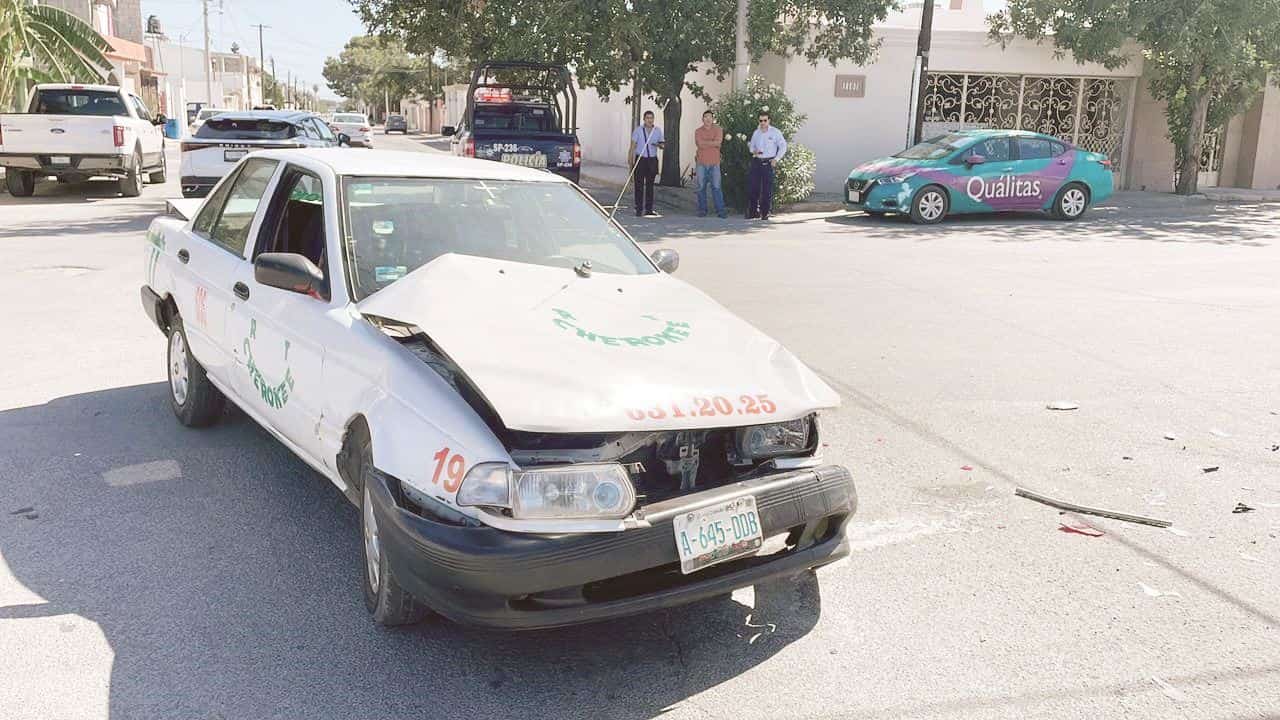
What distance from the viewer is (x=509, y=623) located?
330 cm

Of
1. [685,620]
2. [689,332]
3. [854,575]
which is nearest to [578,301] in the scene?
[689,332]

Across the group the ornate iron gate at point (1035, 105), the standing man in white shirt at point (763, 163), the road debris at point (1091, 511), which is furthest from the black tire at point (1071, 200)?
the road debris at point (1091, 511)

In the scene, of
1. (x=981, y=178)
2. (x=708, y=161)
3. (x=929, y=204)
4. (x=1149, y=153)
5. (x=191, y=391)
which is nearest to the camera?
(x=191, y=391)

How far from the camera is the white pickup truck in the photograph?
60.9ft

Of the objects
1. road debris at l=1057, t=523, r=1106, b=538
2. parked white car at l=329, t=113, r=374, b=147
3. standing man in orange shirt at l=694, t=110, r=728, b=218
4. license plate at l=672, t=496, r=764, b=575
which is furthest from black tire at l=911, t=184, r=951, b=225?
parked white car at l=329, t=113, r=374, b=147

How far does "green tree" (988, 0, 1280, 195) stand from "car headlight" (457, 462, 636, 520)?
21297 millimetres

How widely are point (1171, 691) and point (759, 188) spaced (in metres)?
16.2

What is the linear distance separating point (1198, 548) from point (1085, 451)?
1.38 m

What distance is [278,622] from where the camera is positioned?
3873 mm

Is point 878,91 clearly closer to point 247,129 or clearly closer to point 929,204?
point 929,204

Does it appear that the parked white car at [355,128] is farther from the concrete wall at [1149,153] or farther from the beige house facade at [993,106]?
the concrete wall at [1149,153]

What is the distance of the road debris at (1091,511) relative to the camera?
5008 mm

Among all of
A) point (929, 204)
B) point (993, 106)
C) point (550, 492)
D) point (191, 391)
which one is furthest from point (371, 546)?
point (993, 106)

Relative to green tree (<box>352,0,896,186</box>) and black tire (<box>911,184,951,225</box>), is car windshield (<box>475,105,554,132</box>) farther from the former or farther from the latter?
black tire (<box>911,184,951,225</box>)
